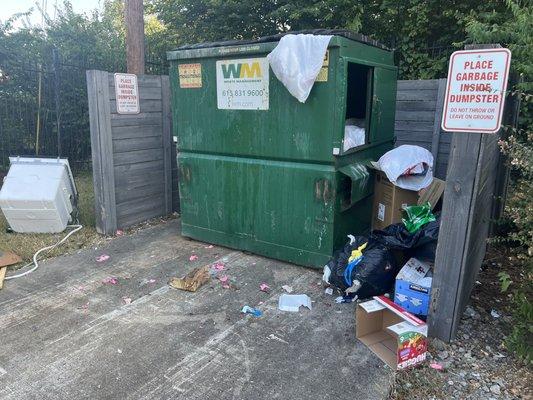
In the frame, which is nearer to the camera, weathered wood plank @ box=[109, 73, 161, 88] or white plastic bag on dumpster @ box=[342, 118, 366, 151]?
white plastic bag on dumpster @ box=[342, 118, 366, 151]

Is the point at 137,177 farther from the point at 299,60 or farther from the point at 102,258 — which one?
the point at 299,60

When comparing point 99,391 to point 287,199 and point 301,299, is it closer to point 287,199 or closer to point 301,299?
point 301,299

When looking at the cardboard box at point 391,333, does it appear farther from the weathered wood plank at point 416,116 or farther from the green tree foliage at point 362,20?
the green tree foliage at point 362,20

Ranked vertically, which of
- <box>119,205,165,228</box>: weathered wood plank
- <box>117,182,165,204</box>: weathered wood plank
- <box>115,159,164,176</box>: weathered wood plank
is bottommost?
<box>119,205,165,228</box>: weathered wood plank

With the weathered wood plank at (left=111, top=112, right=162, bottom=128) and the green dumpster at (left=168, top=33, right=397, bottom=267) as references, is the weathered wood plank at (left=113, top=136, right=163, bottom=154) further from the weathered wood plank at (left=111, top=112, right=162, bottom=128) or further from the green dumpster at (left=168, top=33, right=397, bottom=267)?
the green dumpster at (left=168, top=33, right=397, bottom=267)

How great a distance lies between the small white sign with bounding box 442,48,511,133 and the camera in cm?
235

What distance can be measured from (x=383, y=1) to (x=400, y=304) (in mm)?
5850

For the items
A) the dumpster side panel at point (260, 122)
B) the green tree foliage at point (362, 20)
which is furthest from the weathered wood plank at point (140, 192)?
the green tree foliage at point (362, 20)

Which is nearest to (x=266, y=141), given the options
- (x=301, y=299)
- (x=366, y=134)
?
(x=366, y=134)

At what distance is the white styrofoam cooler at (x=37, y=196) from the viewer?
15.1 feet

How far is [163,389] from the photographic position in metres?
2.38

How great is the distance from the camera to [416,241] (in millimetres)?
3289

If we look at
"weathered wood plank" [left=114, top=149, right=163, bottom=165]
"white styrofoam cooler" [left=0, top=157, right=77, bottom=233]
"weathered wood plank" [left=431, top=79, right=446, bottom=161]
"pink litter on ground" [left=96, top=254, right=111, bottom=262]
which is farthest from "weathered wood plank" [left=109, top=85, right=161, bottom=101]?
"weathered wood plank" [left=431, top=79, right=446, bottom=161]

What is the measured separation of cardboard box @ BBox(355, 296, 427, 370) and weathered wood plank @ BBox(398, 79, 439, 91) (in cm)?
306
